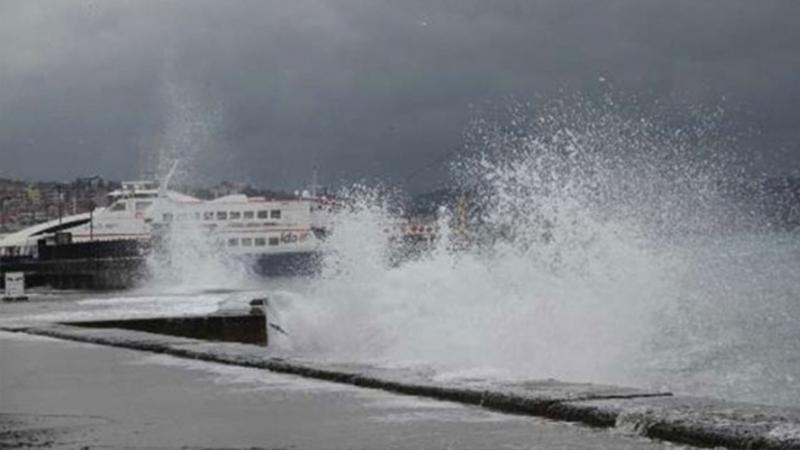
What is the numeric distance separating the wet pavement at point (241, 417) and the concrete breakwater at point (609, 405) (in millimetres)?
143

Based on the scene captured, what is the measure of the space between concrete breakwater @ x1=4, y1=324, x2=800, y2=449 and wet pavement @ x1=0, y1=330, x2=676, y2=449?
0.47 ft

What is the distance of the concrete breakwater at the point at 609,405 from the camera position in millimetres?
6410

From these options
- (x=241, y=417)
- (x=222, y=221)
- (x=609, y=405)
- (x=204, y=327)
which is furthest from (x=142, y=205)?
(x=609, y=405)

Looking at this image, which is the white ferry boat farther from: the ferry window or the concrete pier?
the concrete pier

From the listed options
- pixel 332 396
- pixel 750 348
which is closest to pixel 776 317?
pixel 750 348

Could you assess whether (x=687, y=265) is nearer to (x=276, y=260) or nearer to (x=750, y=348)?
(x=750, y=348)

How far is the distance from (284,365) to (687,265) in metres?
64.9

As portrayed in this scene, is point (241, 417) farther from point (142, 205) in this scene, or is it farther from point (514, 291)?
point (142, 205)

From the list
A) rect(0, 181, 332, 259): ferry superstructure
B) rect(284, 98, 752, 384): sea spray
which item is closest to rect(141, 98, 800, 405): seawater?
rect(284, 98, 752, 384): sea spray

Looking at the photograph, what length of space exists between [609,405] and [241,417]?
7.78 ft

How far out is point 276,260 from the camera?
131250 millimetres

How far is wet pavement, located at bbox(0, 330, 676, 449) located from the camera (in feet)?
22.7

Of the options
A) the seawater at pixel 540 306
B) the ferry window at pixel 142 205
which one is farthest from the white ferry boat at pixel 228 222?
the seawater at pixel 540 306

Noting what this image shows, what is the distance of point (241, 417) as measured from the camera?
8.11 meters
